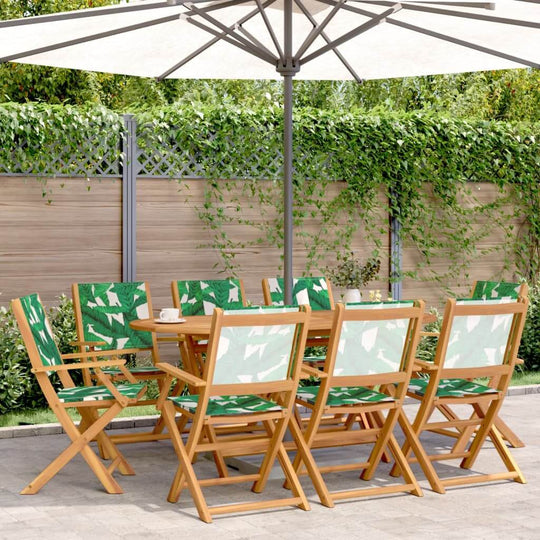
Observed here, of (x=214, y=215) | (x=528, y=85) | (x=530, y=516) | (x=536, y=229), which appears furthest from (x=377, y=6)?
(x=528, y=85)

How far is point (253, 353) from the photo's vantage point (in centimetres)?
477

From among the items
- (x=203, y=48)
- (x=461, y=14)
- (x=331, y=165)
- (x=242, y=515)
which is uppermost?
(x=461, y=14)

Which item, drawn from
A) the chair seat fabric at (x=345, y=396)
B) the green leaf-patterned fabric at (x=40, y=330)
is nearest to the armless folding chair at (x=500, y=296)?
the chair seat fabric at (x=345, y=396)

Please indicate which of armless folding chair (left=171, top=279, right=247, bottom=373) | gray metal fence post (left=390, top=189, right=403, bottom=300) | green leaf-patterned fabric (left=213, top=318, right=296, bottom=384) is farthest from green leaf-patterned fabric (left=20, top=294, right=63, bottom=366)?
gray metal fence post (left=390, top=189, right=403, bottom=300)

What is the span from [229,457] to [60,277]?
2.59 meters

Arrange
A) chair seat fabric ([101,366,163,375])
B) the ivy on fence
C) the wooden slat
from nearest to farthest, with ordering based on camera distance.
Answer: chair seat fabric ([101,366,163,375]) → the wooden slat → the ivy on fence

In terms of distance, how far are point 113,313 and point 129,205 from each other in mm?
1683

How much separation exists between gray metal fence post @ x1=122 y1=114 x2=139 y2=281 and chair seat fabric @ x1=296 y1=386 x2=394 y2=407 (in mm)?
2942

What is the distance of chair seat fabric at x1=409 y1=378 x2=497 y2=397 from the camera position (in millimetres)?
5418

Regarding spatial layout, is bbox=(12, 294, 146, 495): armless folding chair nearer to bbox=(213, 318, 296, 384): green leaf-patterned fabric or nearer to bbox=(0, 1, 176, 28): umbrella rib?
bbox=(213, 318, 296, 384): green leaf-patterned fabric

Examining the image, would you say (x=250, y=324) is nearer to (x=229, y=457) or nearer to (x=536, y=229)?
(x=229, y=457)

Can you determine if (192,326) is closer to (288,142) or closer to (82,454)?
(82,454)

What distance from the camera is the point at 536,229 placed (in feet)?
32.6

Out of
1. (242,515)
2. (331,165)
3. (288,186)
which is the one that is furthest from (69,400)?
(331,165)
